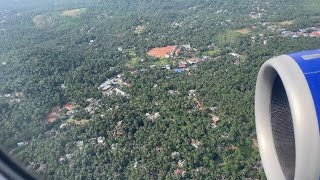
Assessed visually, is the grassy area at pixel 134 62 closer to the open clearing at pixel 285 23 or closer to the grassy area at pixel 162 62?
the grassy area at pixel 162 62

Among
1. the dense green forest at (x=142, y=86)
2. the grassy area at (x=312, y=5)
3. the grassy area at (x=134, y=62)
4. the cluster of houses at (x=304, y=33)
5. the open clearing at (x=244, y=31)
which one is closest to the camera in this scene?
the dense green forest at (x=142, y=86)

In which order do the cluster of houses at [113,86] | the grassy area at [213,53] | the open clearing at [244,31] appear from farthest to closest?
the open clearing at [244,31]
the grassy area at [213,53]
the cluster of houses at [113,86]

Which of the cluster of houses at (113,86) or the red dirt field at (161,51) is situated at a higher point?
the cluster of houses at (113,86)

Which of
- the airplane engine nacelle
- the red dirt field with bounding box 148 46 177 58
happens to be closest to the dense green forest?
the red dirt field with bounding box 148 46 177 58

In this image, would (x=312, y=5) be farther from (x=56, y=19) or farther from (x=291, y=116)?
(x=291, y=116)

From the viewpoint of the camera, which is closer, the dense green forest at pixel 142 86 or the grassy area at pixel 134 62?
the dense green forest at pixel 142 86

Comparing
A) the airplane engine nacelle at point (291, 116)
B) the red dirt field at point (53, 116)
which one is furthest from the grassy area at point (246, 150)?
the red dirt field at point (53, 116)

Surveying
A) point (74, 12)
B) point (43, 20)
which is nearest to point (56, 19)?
point (43, 20)
